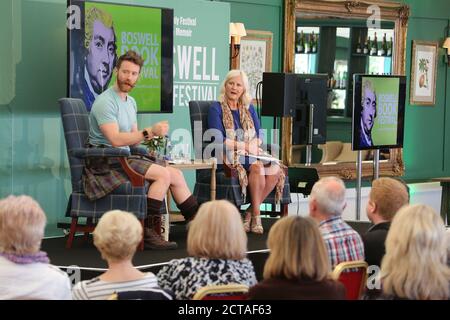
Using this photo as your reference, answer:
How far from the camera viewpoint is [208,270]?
3.91 metres

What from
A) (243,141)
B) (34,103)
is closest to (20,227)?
(34,103)

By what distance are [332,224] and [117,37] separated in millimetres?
3469

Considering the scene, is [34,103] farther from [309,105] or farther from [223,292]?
[223,292]

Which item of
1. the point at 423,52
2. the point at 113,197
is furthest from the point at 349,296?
the point at 423,52

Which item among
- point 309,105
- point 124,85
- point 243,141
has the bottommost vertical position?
point 243,141

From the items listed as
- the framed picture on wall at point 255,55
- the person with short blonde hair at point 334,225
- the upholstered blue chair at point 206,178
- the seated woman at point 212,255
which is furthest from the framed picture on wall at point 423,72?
the seated woman at point 212,255

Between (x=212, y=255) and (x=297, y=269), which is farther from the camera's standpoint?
(x=212, y=255)

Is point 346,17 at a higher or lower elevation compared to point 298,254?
higher

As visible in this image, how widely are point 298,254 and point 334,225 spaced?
1147mm

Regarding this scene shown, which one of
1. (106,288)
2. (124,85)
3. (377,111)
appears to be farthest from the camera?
(377,111)

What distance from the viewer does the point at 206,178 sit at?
7.71m

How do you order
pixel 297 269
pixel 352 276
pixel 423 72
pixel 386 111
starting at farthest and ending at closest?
pixel 423 72 → pixel 386 111 → pixel 352 276 → pixel 297 269

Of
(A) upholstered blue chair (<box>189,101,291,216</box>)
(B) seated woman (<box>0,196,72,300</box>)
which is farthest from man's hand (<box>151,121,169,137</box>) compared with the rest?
(B) seated woman (<box>0,196,72,300</box>)

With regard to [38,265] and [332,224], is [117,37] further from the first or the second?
[38,265]
